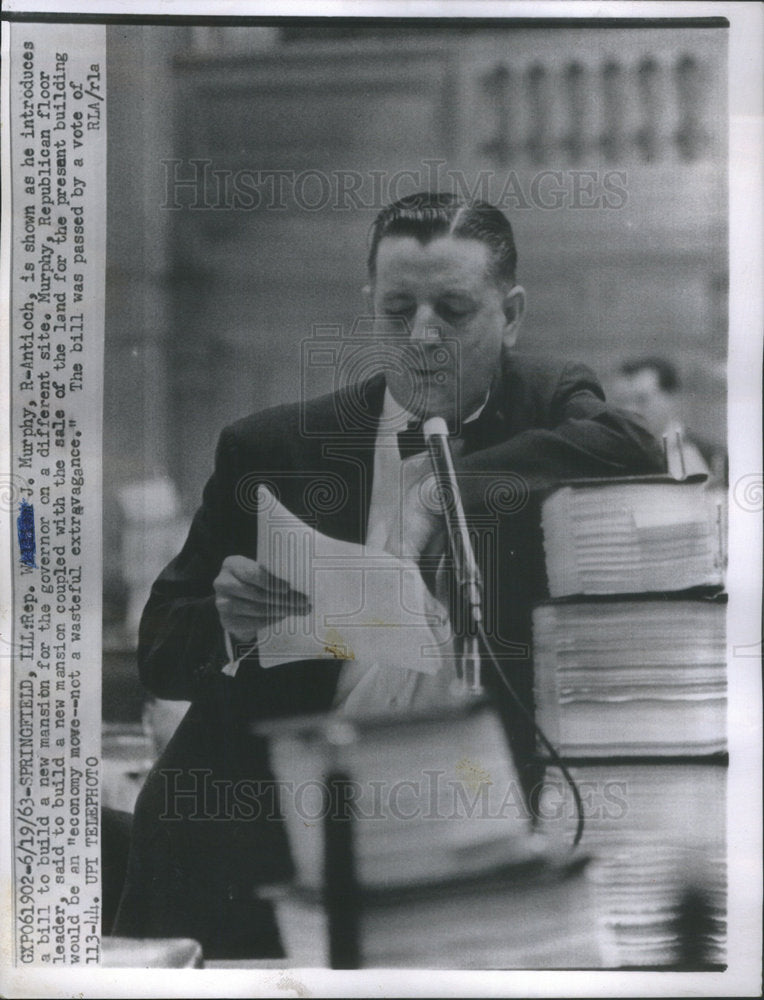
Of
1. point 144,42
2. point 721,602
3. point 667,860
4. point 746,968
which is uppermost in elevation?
point 144,42

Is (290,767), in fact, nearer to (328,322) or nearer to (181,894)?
(181,894)

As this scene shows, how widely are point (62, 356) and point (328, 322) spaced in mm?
319

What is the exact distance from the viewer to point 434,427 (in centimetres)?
143

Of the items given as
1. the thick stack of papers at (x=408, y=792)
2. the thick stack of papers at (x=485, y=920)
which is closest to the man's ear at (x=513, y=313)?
the thick stack of papers at (x=408, y=792)

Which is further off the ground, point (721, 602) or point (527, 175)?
point (527, 175)

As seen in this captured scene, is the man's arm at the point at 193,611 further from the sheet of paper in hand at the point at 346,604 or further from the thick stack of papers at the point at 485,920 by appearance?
the thick stack of papers at the point at 485,920

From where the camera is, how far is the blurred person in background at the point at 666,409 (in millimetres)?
1426

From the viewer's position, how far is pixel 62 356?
4.69 feet

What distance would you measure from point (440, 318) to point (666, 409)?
11.4 inches

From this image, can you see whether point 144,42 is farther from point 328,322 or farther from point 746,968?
point 746,968

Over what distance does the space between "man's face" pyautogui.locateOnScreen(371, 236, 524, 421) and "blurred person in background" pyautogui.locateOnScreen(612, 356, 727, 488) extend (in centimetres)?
15

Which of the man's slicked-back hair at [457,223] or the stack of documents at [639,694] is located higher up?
the man's slicked-back hair at [457,223]

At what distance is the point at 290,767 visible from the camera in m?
1.42

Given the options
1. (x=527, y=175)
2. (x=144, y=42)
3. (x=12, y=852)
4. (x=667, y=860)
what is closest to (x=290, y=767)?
(x=12, y=852)
